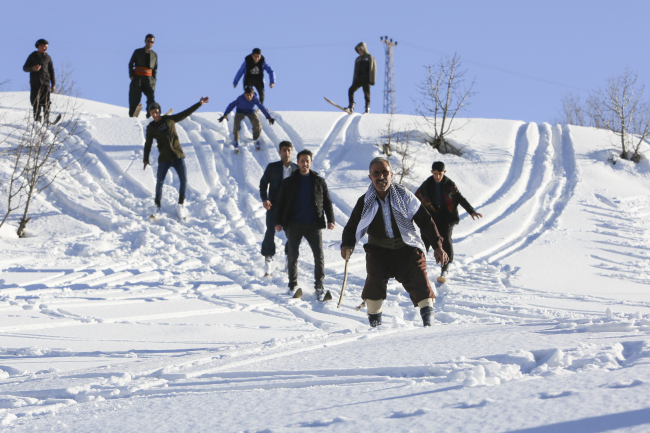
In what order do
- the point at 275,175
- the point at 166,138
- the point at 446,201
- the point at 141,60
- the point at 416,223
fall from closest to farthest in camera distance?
the point at 416,223, the point at 446,201, the point at 275,175, the point at 166,138, the point at 141,60

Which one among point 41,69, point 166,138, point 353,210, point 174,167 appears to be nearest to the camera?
point 353,210

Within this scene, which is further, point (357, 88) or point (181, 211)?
point (357, 88)

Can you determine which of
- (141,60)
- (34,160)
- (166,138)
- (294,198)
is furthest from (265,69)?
(294,198)

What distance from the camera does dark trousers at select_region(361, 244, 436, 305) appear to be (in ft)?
14.3

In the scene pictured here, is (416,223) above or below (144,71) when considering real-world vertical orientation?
below

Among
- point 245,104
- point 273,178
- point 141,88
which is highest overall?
point 141,88

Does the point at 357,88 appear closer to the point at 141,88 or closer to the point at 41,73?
the point at 141,88

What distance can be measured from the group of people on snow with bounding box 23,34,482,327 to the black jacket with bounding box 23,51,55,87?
0.06 feet

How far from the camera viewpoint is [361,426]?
6.24 feet

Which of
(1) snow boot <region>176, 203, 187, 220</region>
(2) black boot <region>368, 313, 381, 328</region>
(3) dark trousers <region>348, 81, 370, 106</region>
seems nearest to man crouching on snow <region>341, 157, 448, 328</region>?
(2) black boot <region>368, 313, 381, 328</region>

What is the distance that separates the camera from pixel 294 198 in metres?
6.38

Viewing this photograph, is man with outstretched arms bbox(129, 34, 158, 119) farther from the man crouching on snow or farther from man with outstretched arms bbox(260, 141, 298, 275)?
the man crouching on snow

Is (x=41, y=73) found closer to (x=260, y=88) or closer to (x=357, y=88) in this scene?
(x=260, y=88)

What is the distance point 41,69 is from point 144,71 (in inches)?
80.7
